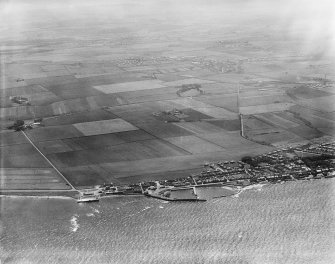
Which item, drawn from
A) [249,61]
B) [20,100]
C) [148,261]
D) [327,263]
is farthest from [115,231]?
[249,61]

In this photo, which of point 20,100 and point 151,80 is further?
point 151,80

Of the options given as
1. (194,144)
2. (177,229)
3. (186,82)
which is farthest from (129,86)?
(177,229)

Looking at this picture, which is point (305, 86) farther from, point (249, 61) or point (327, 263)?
point (327, 263)

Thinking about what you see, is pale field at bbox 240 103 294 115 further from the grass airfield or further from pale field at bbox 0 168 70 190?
pale field at bbox 0 168 70 190

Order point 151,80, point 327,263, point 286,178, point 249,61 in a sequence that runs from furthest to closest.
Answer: point 249,61 → point 151,80 → point 286,178 → point 327,263

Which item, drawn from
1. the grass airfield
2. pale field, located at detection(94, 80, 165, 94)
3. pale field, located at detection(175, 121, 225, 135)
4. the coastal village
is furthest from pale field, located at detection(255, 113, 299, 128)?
pale field, located at detection(94, 80, 165, 94)

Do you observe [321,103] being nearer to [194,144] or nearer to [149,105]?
[194,144]
